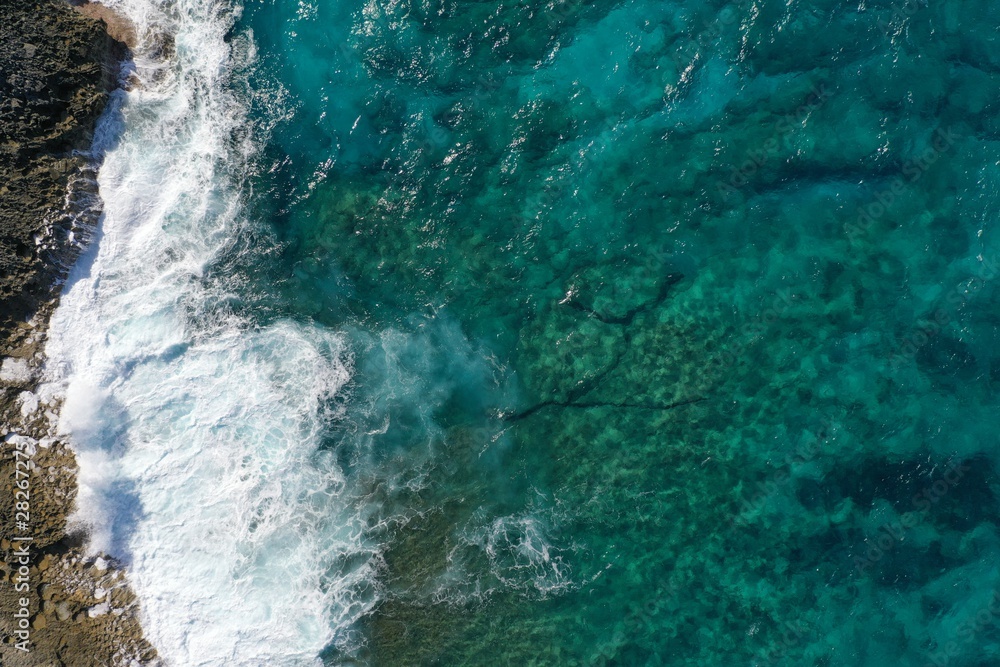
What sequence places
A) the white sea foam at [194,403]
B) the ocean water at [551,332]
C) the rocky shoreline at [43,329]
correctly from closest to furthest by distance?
the rocky shoreline at [43,329] → the white sea foam at [194,403] → the ocean water at [551,332]

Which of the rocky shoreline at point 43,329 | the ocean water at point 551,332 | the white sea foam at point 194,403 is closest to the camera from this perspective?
the rocky shoreline at point 43,329

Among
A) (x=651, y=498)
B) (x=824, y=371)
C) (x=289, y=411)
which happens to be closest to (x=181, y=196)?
(x=289, y=411)

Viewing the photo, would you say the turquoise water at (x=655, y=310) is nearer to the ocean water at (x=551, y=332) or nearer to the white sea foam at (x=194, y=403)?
the ocean water at (x=551, y=332)

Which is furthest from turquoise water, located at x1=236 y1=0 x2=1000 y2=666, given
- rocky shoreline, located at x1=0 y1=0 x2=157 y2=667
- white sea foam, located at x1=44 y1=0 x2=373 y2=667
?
rocky shoreline, located at x1=0 y1=0 x2=157 y2=667

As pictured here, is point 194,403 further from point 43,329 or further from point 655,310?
point 655,310

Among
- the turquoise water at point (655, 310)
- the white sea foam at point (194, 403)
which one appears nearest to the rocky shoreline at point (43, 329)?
the white sea foam at point (194, 403)
